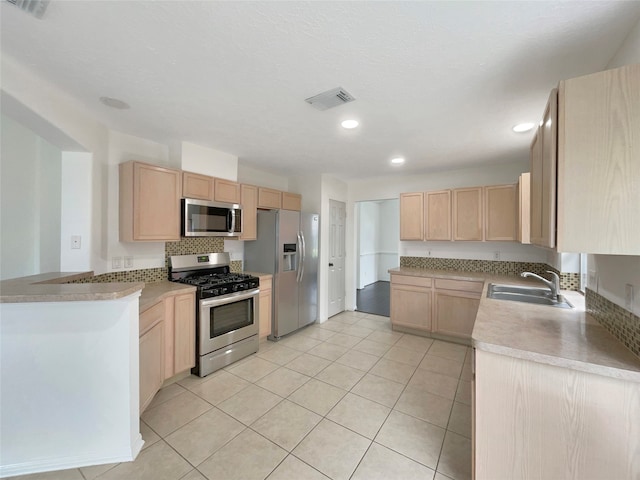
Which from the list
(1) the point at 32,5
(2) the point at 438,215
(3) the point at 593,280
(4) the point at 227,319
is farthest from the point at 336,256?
(1) the point at 32,5

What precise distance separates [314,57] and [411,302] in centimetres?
336

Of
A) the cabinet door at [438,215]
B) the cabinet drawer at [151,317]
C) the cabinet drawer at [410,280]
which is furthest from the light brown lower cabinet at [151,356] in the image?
the cabinet door at [438,215]

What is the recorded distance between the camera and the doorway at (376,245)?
695 cm

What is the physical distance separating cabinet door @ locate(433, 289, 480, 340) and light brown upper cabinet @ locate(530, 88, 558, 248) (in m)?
2.12

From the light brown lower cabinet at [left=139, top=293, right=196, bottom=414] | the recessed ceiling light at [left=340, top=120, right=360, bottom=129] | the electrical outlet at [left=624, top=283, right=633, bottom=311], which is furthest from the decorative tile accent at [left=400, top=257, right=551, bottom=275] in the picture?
the light brown lower cabinet at [left=139, top=293, right=196, bottom=414]

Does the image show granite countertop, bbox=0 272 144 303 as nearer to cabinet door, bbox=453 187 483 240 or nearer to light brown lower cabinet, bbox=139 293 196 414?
light brown lower cabinet, bbox=139 293 196 414

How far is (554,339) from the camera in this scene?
54.7 inches

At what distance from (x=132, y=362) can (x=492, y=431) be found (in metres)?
2.17

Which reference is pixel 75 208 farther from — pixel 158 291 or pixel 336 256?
pixel 336 256

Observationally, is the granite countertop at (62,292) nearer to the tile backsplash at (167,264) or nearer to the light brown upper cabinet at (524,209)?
the tile backsplash at (167,264)

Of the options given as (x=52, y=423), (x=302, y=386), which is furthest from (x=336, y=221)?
(x=52, y=423)

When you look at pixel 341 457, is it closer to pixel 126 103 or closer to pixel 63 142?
pixel 126 103

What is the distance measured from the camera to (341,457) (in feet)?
5.64

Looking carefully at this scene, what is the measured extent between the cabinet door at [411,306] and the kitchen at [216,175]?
2.80 feet
